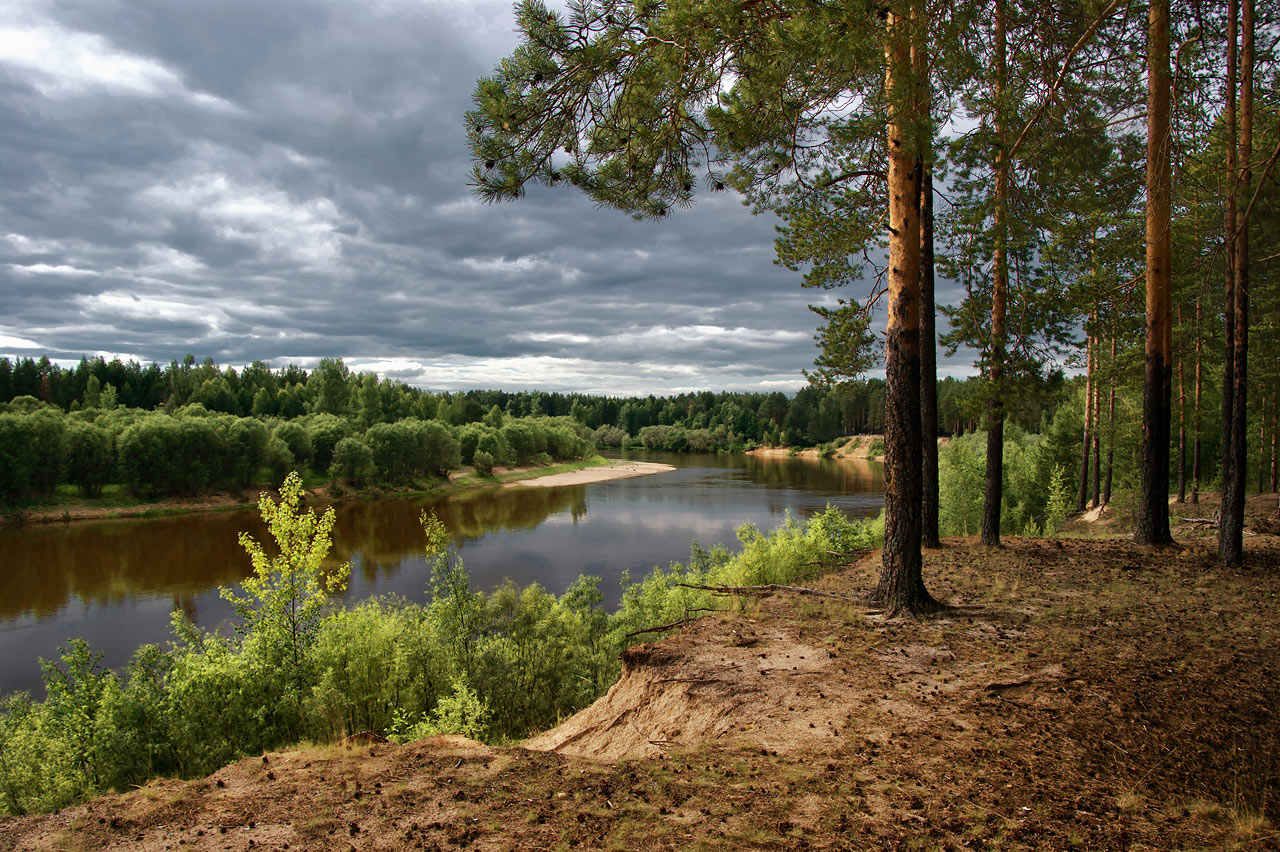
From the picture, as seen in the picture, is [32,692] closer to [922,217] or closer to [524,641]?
[524,641]

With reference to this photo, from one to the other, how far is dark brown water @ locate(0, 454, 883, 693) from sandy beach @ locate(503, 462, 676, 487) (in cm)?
1152

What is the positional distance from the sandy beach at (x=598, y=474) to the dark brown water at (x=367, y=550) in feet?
37.8

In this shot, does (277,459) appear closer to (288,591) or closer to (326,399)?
(326,399)

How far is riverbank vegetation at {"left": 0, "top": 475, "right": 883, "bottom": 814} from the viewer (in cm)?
879

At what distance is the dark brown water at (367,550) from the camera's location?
2147cm

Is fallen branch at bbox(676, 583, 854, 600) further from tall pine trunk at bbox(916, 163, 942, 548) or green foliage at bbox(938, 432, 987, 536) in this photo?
green foliage at bbox(938, 432, 987, 536)

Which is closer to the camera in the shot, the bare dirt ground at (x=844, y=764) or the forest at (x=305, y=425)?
the bare dirt ground at (x=844, y=764)

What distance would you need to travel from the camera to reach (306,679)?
10.0m

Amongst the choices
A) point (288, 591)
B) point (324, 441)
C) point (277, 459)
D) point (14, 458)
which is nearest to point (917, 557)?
point (288, 591)

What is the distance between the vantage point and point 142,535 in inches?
1421

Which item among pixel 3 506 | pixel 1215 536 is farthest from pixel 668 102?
pixel 3 506

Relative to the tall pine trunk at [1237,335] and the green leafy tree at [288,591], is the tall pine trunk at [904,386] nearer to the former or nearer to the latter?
the tall pine trunk at [1237,335]

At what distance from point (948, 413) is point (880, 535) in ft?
169

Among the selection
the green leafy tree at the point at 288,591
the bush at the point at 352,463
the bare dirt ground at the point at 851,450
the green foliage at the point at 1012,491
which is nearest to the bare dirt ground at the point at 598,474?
the bush at the point at 352,463
